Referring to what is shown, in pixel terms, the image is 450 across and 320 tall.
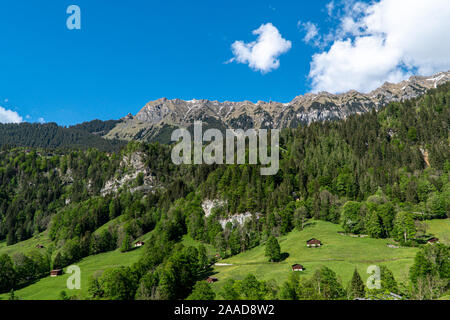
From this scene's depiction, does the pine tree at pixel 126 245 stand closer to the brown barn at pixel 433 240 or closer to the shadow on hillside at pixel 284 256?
the shadow on hillside at pixel 284 256

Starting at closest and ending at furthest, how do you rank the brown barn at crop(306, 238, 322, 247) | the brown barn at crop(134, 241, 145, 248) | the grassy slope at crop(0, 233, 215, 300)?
the grassy slope at crop(0, 233, 215, 300) → the brown barn at crop(306, 238, 322, 247) → the brown barn at crop(134, 241, 145, 248)

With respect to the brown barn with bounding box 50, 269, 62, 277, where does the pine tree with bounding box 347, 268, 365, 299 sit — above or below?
above

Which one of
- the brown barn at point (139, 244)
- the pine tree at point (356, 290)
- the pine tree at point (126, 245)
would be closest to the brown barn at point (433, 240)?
the pine tree at point (356, 290)

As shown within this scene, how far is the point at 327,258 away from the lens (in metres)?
79.1

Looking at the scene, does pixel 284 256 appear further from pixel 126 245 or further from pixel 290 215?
pixel 126 245

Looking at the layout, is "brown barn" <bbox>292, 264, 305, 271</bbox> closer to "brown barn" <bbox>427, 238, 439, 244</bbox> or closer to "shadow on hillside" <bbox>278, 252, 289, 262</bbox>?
"shadow on hillside" <bbox>278, 252, 289, 262</bbox>

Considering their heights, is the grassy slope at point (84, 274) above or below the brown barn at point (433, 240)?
below

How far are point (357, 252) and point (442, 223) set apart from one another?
52.5 m

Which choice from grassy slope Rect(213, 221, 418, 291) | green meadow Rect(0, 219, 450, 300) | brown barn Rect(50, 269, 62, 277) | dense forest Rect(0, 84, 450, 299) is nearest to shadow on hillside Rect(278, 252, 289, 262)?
green meadow Rect(0, 219, 450, 300)

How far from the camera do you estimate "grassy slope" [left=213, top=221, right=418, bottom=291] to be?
69000mm

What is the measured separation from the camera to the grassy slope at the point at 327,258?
6900 centimetres

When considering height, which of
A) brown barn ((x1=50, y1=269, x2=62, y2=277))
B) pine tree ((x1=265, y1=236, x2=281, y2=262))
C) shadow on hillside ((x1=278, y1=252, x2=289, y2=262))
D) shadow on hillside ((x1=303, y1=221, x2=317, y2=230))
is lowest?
brown barn ((x1=50, y1=269, x2=62, y2=277))

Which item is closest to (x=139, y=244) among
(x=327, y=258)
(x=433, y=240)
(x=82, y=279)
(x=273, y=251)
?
(x=82, y=279)
